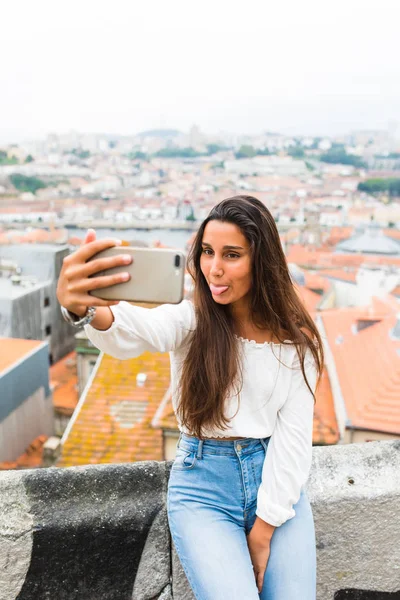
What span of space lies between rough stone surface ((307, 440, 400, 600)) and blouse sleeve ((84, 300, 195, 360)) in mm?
536

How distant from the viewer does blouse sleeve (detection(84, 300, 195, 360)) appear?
948 millimetres

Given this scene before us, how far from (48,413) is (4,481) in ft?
49.9

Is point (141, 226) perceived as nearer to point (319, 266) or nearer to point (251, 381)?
point (319, 266)

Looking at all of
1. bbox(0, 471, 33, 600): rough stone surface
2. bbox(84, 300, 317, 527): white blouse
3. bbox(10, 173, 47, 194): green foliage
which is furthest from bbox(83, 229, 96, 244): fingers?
bbox(10, 173, 47, 194): green foliage

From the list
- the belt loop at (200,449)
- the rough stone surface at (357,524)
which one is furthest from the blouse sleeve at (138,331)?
the rough stone surface at (357,524)

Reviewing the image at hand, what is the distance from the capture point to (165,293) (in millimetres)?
866

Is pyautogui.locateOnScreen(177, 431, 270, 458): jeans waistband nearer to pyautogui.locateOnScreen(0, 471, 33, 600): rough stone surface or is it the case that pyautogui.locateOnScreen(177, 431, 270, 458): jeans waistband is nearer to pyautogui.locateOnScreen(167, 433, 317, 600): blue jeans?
pyautogui.locateOnScreen(167, 433, 317, 600): blue jeans

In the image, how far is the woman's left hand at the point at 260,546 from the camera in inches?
43.1

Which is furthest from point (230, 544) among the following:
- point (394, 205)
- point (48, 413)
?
point (394, 205)

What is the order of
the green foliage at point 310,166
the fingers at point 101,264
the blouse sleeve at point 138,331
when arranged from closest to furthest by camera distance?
1. the fingers at point 101,264
2. the blouse sleeve at point 138,331
3. the green foliage at point 310,166

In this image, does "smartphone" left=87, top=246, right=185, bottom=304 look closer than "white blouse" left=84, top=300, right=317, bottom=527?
Yes

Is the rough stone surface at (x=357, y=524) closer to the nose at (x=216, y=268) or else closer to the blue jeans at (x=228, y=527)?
the blue jeans at (x=228, y=527)

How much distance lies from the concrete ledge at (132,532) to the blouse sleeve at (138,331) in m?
0.39

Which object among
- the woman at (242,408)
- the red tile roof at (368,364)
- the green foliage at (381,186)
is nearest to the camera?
the woman at (242,408)
